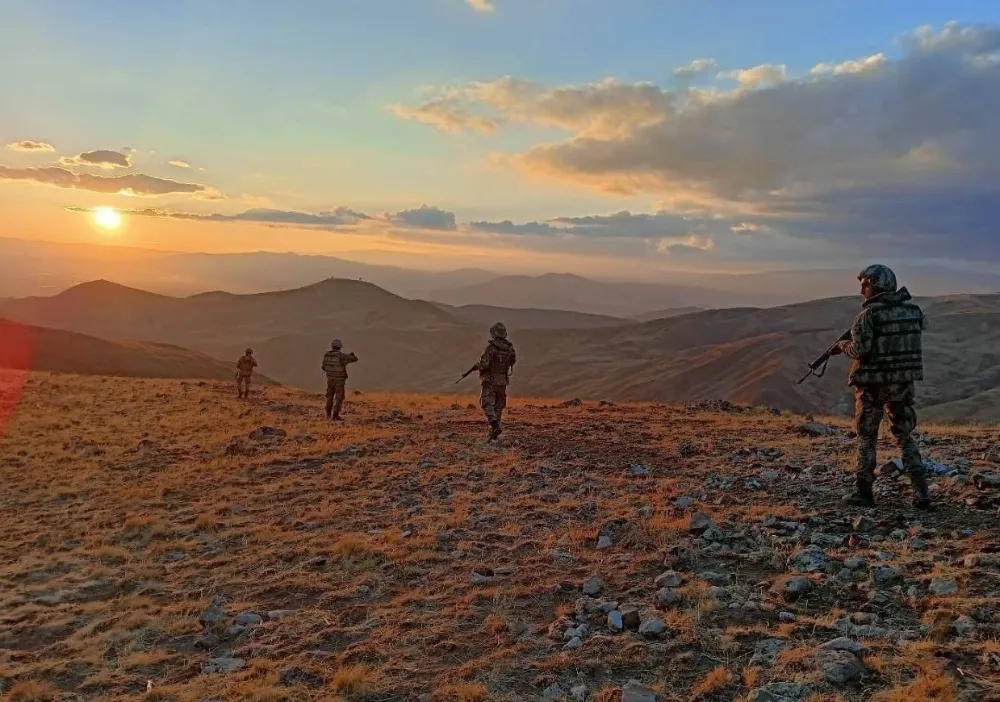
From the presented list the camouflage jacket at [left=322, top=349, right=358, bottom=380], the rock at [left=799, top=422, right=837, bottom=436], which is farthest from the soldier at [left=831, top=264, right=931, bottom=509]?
the camouflage jacket at [left=322, top=349, right=358, bottom=380]

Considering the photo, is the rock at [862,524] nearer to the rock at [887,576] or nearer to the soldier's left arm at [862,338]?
the rock at [887,576]

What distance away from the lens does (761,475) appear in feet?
36.9

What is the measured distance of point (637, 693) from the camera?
4883mm

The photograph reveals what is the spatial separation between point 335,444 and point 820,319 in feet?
609

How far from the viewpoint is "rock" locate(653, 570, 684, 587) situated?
680 cm

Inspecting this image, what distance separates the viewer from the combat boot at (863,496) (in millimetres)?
8820

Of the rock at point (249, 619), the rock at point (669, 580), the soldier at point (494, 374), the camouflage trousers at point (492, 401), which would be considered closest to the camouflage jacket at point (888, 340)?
the rock at point (669, 580)

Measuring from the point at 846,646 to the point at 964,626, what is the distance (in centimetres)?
109

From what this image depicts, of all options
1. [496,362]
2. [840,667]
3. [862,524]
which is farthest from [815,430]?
[840,667]

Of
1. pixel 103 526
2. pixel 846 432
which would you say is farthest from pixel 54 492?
Answer: pixel 846 432

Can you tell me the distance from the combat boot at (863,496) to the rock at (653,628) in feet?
14.8

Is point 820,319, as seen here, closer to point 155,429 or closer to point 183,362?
point 183,362

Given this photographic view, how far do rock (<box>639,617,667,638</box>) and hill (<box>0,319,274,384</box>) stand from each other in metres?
58.3

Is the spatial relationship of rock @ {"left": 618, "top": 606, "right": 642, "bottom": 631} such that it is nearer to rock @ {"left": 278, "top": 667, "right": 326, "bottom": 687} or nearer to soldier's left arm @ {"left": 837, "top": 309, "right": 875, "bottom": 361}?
rock @ {"left": 278, "top": 667, "right": 326, "bottom": 687}
